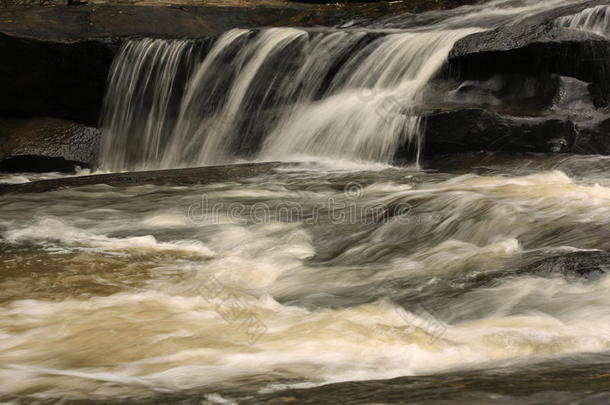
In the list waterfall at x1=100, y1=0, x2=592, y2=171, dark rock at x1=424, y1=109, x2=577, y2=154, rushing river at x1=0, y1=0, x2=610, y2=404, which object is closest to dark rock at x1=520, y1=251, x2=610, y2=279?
rushing river at x1=0, y1=0, x2=610, y2=404

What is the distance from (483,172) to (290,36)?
160 inches

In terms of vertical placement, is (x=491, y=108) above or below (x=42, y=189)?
above

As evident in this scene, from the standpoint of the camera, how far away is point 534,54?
7.71 meters

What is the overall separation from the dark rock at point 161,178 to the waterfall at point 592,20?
3344 mm

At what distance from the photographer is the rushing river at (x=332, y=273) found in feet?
8.93

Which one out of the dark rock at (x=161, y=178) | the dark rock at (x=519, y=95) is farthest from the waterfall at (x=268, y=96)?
the dark rock at (x=161, y=178)

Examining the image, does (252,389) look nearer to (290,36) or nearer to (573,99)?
(573,99)

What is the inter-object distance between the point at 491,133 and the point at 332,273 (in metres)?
3.30

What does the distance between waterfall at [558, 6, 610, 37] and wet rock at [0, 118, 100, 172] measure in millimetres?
6072

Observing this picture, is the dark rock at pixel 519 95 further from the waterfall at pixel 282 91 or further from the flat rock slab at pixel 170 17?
the flat rock slab at pixel 170 17

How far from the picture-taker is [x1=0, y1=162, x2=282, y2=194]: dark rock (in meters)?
7.18

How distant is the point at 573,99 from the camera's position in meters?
7.48

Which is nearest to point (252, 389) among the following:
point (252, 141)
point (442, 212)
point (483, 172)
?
point (442, 212)

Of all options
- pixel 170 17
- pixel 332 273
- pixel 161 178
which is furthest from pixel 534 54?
pixel 170 17
